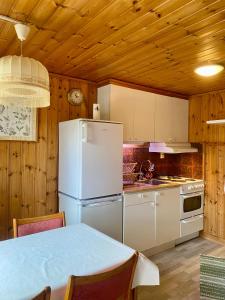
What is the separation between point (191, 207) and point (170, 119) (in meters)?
1.40

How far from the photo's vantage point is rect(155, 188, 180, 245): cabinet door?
3.26m

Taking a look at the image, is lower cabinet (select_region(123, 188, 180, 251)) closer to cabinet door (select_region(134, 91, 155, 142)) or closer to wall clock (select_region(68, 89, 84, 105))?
cabinet door (select_region(134, 91, 155, 142))

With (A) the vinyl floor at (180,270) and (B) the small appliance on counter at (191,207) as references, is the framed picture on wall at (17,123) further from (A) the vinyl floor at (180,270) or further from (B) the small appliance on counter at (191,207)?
(B) the small appliance on counter at (191,207)

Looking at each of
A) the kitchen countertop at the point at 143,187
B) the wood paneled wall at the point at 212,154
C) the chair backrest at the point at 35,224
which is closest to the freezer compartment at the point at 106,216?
the kitchen countertop at the point at 143,187

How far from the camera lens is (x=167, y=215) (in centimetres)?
337

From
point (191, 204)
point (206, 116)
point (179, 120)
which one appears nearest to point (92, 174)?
point (191, 204)

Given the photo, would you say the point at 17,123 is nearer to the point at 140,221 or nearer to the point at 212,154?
the point at 140,221

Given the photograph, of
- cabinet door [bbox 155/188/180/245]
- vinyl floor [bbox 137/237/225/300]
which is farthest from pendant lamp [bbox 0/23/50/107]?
cabinet door [bbox 155/188/180/245]

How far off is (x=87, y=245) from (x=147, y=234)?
1657 millimetres

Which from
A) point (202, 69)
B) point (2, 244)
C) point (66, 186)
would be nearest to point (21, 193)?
point (66, 186)

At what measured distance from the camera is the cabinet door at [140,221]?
2.93 meters

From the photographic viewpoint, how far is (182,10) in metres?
1.59

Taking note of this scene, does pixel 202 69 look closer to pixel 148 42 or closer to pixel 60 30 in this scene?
pixel 148 42

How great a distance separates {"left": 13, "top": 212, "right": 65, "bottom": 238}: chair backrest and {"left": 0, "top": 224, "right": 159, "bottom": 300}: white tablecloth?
14 centimetres
